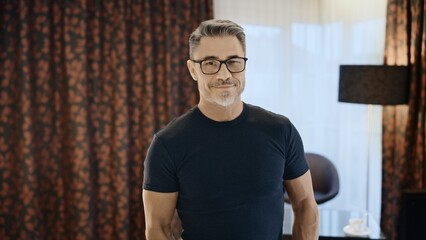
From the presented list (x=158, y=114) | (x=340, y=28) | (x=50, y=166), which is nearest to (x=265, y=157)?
(x=158, y=114)

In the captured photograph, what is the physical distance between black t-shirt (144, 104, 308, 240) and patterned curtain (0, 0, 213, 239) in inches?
88.8

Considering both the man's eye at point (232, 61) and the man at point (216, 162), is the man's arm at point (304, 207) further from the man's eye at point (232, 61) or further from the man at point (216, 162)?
the man's eye at point (232, 61)

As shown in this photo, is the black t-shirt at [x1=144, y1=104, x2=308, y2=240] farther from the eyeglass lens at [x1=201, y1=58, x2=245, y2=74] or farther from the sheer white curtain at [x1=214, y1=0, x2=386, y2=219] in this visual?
the sheer white curtain at [x1=214, y1=0, x2=386, y2=219]

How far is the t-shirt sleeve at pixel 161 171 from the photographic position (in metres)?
1.48

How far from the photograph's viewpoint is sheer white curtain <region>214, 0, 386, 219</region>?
13.2 ft

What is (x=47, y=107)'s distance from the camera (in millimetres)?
3588

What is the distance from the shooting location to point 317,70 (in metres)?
4.15

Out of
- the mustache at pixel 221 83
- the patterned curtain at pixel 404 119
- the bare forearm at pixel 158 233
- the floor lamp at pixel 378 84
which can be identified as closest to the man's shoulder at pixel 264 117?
the mustache at pixel 221 83

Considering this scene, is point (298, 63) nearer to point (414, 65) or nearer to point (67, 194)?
point (414, 65)

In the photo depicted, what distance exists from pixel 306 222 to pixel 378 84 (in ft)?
6.22

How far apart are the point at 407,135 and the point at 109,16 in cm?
260

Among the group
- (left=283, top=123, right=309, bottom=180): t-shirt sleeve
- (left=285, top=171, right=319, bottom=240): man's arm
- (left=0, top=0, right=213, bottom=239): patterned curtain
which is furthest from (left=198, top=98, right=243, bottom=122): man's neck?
(left=0, top=0, right=213, bottom=239): patterned curtain

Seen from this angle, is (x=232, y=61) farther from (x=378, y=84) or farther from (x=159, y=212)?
(x=378, y=84)

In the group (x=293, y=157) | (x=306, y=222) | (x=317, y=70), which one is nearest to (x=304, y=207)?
(x=306, y=222)
